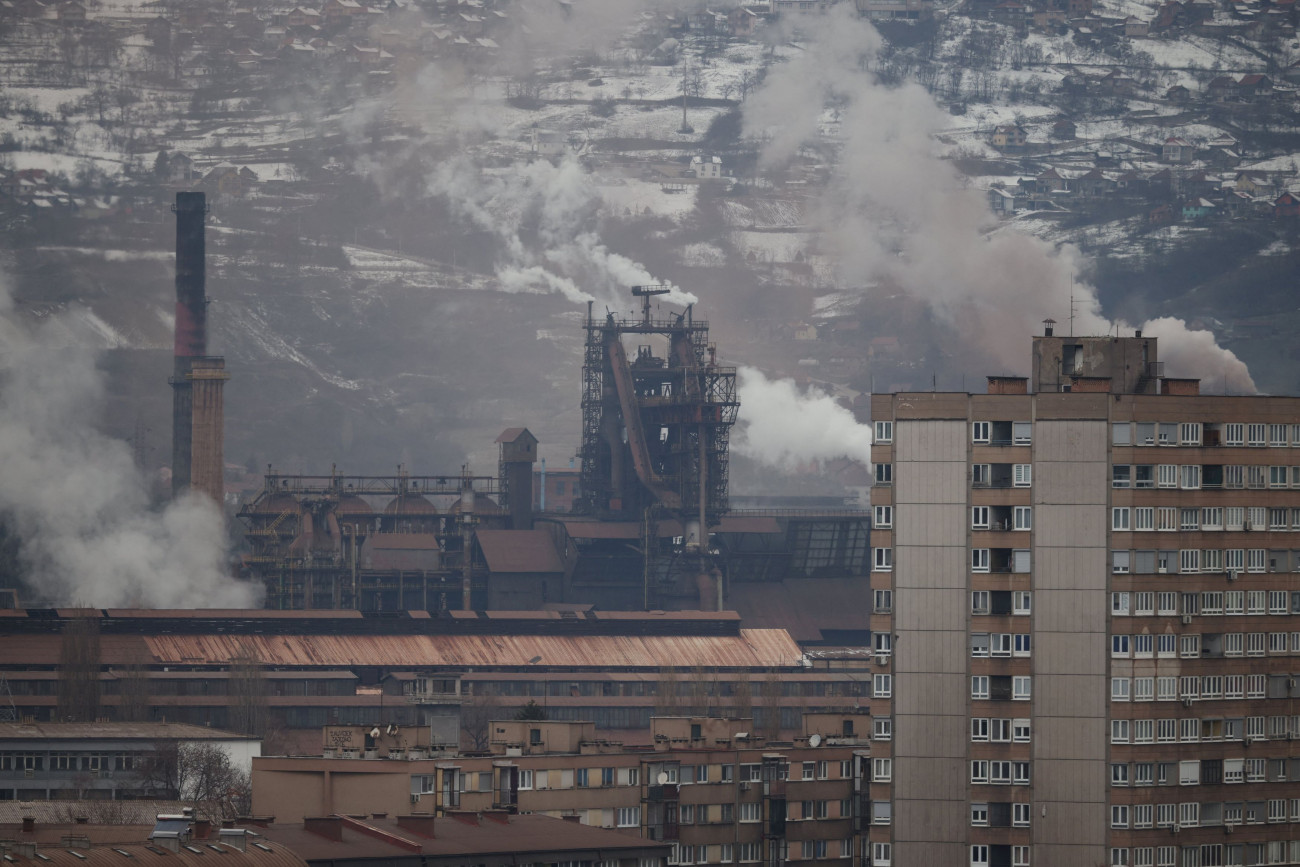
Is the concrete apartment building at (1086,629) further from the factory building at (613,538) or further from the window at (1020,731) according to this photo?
the factory building at (613,538)

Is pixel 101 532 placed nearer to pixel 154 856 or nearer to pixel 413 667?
pixel 413 667

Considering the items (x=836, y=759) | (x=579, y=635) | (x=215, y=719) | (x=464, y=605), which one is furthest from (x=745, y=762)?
(x=464, y=605)

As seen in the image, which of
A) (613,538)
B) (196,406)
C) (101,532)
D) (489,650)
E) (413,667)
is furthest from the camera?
(196,406)

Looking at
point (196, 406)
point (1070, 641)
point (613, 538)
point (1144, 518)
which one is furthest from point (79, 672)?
point (1144, 518)

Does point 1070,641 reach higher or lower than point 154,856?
higher

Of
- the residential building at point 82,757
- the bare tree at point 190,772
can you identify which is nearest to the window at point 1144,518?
the bare tree at point 190,772

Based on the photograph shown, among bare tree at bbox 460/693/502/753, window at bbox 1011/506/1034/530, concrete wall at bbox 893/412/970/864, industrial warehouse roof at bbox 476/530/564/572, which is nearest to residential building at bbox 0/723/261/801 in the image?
bare tree at bbox 460/693/502/753
